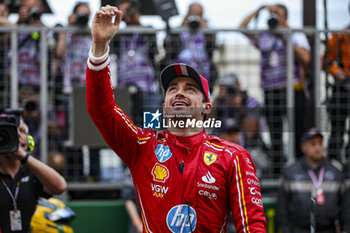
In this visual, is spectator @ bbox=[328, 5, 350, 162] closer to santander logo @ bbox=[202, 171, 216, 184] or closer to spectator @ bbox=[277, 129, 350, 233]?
spectator @ bbox=[277, 129, 350, 233]

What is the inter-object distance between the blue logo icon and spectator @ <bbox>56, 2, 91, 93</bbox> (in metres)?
3.17

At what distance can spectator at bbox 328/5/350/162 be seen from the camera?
20.9ft

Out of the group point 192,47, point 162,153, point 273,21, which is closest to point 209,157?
point 162,153

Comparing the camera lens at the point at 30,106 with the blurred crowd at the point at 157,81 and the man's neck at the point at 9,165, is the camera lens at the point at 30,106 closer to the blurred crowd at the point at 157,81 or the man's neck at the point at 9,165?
the blurred crowd at the point at 157,81

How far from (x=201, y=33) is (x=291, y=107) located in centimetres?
138

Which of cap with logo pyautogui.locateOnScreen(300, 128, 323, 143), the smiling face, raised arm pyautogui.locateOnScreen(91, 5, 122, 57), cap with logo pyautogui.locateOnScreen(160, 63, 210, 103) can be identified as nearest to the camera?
raised arm pyautogui.locateOnScreen(91, 5, 122, 57)

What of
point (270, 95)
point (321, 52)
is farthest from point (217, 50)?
point (321, 52)

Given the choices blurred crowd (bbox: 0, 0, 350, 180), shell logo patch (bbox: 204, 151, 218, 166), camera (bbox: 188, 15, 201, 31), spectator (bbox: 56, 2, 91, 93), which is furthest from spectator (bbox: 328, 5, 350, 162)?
shell logo patch (bbox: 204, 151, 218, 166)

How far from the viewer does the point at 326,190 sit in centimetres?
612

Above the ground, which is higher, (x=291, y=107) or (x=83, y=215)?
(x=291, y=107)

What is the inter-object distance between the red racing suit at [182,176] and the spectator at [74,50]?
3.26 metres

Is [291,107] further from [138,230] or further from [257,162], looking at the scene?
[138,230]

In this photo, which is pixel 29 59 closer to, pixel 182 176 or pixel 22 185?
pixel 22 185

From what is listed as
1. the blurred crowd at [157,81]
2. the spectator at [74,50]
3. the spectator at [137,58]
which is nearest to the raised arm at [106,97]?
the blurred crowd at [157,81]
